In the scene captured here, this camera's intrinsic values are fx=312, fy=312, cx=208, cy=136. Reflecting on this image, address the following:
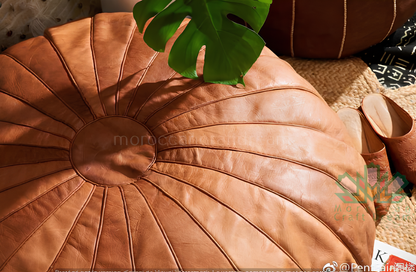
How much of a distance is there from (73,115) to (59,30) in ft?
1.10

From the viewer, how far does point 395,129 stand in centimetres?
126

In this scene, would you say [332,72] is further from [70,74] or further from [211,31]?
[70,74]

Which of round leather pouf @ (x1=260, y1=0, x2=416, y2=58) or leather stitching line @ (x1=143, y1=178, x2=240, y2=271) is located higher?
round leather pouf @ (x1=260, y1=0, x2=416, y2=58)

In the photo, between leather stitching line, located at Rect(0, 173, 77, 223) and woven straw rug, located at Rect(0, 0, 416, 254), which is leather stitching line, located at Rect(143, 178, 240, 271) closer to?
leather stitching line, located at Rect(0, 173, 77, 223)

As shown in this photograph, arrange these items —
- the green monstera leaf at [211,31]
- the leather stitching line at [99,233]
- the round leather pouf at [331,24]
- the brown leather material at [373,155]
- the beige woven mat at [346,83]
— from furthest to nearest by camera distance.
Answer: the beige woven mat at [346,83] < the round leather pouf at [331,24] < the brown leather material at [373,155] < the green monstera leaf at [211,31] < the leather stitching line at [99,233]

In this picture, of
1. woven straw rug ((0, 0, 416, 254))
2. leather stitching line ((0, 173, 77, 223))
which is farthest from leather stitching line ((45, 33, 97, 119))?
woven straw rug ((0, 0, 416, 254))

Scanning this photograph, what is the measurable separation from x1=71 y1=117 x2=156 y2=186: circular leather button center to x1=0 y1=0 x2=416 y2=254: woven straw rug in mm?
649

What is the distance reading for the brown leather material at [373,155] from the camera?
1.10m

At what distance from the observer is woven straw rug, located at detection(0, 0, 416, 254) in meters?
1.10

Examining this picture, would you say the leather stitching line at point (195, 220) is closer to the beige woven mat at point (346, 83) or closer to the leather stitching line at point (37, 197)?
the leather stitching line at point (37, 197)

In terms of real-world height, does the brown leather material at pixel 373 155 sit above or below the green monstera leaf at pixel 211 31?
below

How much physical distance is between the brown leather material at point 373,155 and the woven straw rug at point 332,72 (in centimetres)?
8

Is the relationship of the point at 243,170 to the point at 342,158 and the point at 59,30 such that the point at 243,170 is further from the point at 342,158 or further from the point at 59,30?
the point at 59,30

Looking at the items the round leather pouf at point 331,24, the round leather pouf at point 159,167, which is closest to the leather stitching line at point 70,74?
the round leather pouf at point 159,167
